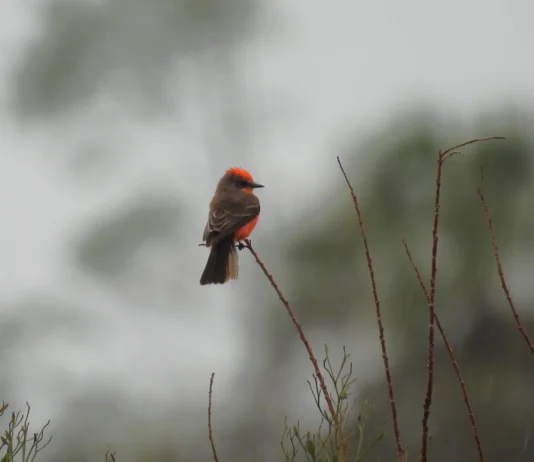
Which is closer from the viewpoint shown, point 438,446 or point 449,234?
point 438,446

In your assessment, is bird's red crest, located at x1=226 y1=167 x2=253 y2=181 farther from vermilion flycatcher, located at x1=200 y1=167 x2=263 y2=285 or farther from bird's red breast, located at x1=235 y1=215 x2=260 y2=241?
bird's red breast, located at x1=235 y1=215 x2=260 y2=241

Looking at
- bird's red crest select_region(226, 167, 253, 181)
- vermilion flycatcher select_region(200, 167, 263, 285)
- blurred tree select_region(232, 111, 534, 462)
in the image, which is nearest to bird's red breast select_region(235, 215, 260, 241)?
vermilion flycatcher select_region(200, 167, 263, 285)

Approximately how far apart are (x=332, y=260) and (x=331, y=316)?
1488 millimetres

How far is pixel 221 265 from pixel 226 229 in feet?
0.78

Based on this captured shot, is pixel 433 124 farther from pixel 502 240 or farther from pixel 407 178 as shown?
pixel 502 240

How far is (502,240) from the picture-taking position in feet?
46.6

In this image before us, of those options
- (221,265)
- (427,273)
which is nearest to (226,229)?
(221,265)

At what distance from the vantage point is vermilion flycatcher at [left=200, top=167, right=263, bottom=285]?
14.8 feet

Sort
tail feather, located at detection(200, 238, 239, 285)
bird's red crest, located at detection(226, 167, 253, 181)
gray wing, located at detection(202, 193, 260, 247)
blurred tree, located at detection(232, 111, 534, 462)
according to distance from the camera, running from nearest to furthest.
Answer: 1. tail feather, located at detection(200, 238, 239, 285)
2. gray wing, located at detection(202, 193, 260, 247)
3. bird's red crest, located at detection(226, 167, 253, 181)
4. blurred tree, located at detection(232, 111, 534, 462)

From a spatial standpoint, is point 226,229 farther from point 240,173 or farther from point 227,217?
point 240,173

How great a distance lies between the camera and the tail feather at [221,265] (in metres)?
4.46

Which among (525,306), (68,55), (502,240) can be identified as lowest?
(525,306)

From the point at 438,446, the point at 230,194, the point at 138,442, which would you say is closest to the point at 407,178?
the point at 438,446

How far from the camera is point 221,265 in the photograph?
452 cm
